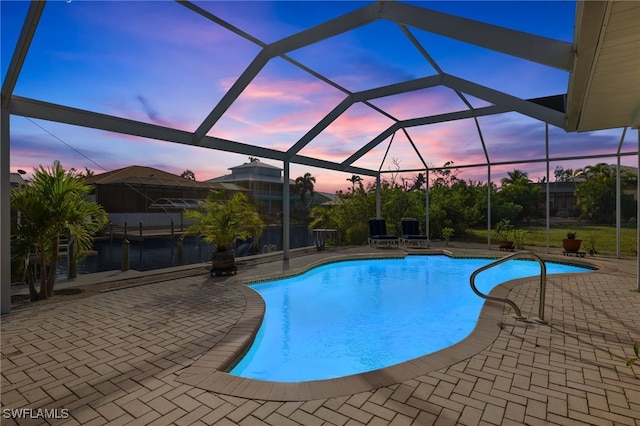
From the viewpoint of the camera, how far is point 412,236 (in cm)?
1254

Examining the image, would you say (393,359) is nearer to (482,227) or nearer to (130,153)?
(130,153)

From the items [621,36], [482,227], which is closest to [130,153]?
[621,36]

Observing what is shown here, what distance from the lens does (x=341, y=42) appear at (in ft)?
21.5

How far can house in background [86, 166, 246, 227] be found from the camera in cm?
1922

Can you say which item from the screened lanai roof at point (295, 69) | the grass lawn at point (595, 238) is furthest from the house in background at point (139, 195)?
the grass lawn at point (595, 238)

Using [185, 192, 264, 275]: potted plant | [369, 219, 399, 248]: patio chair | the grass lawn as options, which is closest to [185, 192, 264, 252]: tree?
[185, 192, 264, 275]: potted plant

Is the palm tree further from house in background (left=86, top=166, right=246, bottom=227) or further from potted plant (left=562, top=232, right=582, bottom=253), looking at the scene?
potted plant (left=562, top=232, right=582, bottom=253)

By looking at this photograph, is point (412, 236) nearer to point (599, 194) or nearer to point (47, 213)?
point (599, 194)

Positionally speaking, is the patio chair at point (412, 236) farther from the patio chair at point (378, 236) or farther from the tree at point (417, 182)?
the tree at point (417, 182)

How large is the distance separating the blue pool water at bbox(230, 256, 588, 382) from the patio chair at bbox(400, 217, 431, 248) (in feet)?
8.90

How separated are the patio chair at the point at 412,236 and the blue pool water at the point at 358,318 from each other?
2714 millimetres

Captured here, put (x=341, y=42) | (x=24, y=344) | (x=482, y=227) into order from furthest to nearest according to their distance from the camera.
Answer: (x=482, y=227) < (x=341, y=42) < (x=24, y=344)

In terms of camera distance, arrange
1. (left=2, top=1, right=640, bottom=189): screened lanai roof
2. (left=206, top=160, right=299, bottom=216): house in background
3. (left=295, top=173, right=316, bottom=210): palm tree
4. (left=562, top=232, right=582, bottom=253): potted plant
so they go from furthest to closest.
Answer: (left=295, top=173, right=316, bottom=210): palm tree → (left=206, top=160, right=299, bottom=216): house in background → (left=562, top=232, right=582, bottom=253): potted plant → (left=2, top=1, right=640, bottom=189): screened lanai roof

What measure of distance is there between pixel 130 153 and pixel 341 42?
9104mm
